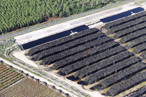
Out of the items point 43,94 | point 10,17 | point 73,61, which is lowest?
point 43,94

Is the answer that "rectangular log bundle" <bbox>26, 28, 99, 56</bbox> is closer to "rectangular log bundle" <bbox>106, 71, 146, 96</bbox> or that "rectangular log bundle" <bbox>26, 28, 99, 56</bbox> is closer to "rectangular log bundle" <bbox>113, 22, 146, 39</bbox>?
"rectangular log bundle" <bbox>113, 22, 146, 39</bbox>

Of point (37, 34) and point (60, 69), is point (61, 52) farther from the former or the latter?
point (37, 34)

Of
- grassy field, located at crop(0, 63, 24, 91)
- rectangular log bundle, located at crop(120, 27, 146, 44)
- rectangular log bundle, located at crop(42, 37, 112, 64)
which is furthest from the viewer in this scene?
rectangular log bundle, located at crop(120, 27, 146, 44)

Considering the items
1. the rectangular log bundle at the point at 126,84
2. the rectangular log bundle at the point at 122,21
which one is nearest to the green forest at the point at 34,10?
the rectangular log bundle at the point at 122,21

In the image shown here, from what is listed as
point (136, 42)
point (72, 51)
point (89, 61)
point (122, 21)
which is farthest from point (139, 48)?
point (72, 51)

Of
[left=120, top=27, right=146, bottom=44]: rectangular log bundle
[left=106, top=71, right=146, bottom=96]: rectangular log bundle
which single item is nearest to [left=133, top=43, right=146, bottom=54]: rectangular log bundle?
[left=120, top=27, right=146, bottom=44]: rectangular log bundle

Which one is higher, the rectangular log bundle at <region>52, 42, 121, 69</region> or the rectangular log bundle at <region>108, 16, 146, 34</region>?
the rectangular log bundle at <region>108, 16, 146, 34</region>

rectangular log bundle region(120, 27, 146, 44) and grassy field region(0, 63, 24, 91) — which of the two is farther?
rectangular log bundle region(120, 27, 146, 44)

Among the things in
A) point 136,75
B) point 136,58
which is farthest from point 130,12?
point 136,75
